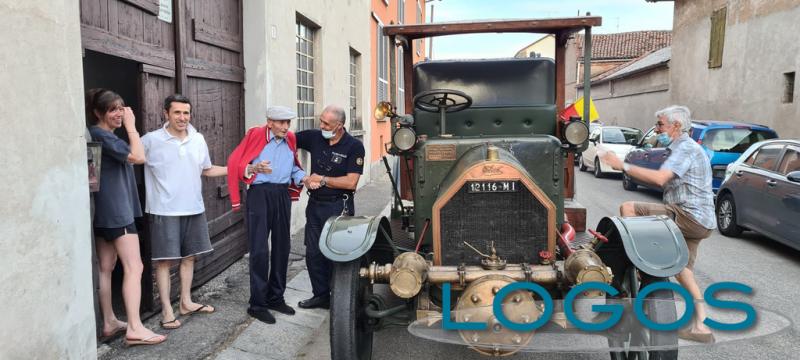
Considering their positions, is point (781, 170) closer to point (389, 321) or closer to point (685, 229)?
point (685, 229)

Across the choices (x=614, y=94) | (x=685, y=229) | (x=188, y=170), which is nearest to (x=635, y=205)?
(x=685, y=229)

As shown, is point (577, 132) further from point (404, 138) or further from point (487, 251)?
point (487, 251)

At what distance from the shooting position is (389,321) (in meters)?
3.91

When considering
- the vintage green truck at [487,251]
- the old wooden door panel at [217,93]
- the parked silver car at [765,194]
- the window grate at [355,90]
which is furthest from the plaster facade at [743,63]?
the old wooden door panel at [217,93]

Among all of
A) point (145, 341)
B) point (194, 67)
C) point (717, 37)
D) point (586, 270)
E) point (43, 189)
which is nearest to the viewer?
point (43, 189)

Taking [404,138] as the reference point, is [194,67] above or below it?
above

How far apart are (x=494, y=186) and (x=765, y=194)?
574 centimetres

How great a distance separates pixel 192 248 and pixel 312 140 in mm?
1342

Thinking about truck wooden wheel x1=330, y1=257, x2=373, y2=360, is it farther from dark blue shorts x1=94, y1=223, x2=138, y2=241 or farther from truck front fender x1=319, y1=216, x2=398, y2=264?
dark blue shorts x1=94, y1=223, x2=138, y2=241

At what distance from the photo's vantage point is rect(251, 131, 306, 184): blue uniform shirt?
4.88m

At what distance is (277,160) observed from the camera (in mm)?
4930

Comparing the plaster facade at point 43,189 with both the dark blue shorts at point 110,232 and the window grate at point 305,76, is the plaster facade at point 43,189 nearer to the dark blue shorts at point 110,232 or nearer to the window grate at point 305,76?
the dark blue shorts at point 110,232

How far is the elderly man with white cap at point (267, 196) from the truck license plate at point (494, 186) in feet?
5.79

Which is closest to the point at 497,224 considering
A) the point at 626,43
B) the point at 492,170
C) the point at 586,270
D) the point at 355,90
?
the point at 492,170
